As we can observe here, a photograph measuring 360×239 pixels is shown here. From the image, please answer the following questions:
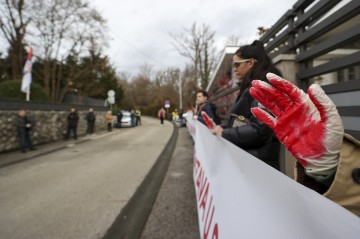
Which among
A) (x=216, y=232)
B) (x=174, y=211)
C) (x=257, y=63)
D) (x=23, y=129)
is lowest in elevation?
(x=174, y=211)

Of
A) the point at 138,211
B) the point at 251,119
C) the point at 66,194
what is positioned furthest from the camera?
the point at 66,194

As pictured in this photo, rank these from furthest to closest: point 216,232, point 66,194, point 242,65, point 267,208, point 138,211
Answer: point 66,194
point 138,211
point 242,65
point 216,232
point 267,208

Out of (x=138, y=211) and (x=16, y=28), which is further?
(x=16, y=28)

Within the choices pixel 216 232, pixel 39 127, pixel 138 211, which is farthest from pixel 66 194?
pixel 39 127

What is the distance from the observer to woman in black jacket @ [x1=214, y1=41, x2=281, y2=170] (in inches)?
93.7

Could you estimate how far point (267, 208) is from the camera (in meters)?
1.25

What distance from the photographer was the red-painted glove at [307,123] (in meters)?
1.07

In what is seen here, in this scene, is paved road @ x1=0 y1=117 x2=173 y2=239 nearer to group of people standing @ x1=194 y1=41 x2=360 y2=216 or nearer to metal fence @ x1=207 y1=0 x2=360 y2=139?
metal fence @ x1=207 y1=0 x2=360 y2=139

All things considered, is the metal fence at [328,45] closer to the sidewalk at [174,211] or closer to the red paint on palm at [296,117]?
the red paint on palm at [296,117]

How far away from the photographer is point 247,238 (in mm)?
1418

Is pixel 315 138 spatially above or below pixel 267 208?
above

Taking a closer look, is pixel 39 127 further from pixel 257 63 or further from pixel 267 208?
pixel 267 208

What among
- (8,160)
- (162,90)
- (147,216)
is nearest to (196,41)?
(8,160)

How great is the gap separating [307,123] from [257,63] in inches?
61.0
